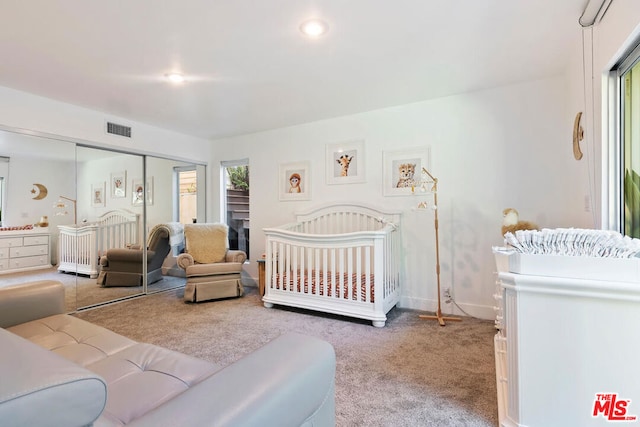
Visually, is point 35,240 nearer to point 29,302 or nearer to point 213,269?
point 213,269

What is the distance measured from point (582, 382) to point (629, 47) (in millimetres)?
1630

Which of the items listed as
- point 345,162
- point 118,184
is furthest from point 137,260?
point 345,162

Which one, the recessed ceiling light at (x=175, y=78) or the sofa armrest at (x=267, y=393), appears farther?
the recessed ceiling light at (x=175, y=78)

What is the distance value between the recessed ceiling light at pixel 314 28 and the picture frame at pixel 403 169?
1.68 meters

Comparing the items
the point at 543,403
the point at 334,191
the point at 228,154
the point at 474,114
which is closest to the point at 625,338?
the point at 543,403

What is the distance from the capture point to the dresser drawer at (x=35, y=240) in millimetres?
3004

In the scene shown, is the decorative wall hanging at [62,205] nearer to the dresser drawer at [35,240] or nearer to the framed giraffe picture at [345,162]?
the dresser drawer at [35,240]

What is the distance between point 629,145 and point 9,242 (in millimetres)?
4888

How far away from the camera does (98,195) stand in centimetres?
351

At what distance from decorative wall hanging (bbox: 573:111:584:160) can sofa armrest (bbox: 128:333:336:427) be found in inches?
96.7

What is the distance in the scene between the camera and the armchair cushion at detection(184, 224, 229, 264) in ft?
12.5

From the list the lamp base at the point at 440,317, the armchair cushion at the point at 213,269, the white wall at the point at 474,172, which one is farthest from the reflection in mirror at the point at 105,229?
the lamp base at the point at 440,317

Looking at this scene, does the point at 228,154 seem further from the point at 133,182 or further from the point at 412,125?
the point at 412,125

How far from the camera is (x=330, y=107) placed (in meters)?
3.30
